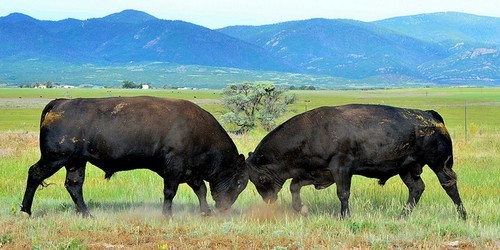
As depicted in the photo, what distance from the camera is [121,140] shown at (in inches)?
492

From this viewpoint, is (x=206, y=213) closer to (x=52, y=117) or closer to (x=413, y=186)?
(x=52, y=117)

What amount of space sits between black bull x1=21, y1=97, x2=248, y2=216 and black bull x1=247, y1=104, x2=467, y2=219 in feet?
5.26

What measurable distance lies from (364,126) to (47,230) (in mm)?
5634

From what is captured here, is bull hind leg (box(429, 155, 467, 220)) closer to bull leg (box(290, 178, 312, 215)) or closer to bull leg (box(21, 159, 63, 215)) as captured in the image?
bull leg (box(290, 178, 312, 215))

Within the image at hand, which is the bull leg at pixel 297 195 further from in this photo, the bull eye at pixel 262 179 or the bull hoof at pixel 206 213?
the bull hoof at pixel 206 213

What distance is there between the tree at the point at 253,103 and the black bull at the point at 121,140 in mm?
34504

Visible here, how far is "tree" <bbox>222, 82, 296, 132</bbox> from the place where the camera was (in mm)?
48344

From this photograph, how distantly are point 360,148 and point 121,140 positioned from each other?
417 centimetres

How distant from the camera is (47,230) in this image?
35.8ft

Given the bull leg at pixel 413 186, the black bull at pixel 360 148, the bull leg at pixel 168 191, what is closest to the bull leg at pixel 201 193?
the bull leg at pixel 168 191

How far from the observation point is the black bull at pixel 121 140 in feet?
41.1

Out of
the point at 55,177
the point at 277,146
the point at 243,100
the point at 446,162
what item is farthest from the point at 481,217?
the point at 243,100

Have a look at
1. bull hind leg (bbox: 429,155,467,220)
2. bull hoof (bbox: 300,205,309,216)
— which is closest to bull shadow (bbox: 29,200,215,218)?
bull hoof (bbox: 300,205,309,216)

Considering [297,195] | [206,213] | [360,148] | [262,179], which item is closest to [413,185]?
[360,148]
